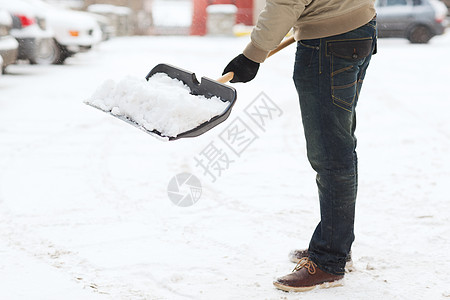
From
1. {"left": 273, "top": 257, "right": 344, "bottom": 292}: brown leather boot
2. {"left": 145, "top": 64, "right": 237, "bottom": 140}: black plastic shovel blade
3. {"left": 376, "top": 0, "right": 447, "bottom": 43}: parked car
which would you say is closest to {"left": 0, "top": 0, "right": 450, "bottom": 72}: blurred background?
{"left": 376, "top": 0, "right": 447, "bottom": 43}: parked car

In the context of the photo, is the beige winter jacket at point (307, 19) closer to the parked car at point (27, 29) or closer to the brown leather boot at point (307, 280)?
the brown leather boot at point (307, 280)

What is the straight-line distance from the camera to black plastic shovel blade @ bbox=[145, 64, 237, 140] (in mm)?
2398

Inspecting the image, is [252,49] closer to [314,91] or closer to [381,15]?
[314,91]

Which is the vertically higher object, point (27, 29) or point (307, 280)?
point (27, 29)

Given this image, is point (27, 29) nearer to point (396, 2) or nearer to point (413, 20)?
point (413, 20)

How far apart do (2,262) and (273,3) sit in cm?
177

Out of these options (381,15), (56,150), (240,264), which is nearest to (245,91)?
(56,150)

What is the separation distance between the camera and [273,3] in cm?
219

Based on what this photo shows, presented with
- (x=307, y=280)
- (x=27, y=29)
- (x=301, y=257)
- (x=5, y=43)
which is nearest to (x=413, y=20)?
(x=27, y=29)

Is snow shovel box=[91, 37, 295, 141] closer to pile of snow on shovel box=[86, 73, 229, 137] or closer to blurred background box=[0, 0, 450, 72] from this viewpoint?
pile of snow on shovel box=[86, 73, 229, 137]

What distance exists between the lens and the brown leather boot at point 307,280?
247 centimetres

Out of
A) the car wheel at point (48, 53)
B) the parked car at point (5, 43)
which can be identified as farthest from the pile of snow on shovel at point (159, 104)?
the car wheel at point (48, 53)

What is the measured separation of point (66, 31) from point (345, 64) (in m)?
9.45

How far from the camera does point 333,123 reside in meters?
2.35
